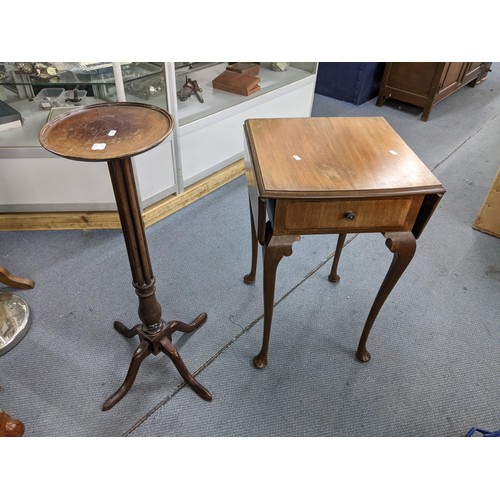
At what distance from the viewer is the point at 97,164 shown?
2.01m

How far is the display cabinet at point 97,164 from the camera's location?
1894 millimetres

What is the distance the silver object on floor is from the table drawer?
1.21m

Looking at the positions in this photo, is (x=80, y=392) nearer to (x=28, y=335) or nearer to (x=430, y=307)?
(x=28, y=335)

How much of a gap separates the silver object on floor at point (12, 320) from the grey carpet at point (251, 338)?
4 centimetres

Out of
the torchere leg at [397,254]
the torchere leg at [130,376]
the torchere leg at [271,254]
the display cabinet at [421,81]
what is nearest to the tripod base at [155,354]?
the torchere leg at [130,376]

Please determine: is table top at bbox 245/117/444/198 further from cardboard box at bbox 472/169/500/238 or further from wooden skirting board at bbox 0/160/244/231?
cardboard box at bbox 472/169/500/238

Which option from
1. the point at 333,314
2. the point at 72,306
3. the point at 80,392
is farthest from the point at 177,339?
the point at 333,314

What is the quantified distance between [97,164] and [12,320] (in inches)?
33.7

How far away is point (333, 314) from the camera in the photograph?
179 cm

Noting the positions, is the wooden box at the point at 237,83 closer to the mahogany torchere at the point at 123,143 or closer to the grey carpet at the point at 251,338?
the grey carpet at the point at 251,338

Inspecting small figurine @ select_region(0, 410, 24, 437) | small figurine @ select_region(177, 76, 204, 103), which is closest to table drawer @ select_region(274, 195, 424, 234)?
small figurine @ select_region(0, 410, 24, 437)

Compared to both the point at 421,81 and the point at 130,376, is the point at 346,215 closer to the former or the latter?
the point at 130,376

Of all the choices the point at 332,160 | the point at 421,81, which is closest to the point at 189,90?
the point at 332,160

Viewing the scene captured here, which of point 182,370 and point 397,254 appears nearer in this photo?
point 397,254
